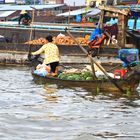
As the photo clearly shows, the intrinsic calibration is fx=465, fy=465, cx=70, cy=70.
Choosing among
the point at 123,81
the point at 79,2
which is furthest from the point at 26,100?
the point at 79,2

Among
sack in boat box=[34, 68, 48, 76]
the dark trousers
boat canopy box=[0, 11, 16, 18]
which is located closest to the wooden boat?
sack in boat box=[34, 68, 48, 76]

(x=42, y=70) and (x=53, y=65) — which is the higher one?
(x=53, y=65)

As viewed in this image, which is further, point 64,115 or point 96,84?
point 96,84

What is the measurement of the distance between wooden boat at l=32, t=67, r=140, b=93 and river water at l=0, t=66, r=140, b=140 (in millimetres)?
221

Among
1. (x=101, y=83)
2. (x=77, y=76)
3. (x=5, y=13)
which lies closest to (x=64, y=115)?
(x=101, y=83)

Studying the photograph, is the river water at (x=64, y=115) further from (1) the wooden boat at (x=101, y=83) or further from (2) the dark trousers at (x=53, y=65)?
(2) the dark trousers at (x=53, y=65)

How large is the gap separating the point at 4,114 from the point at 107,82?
387 centimetres

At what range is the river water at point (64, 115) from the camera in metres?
7.80

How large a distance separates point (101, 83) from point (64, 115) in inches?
128

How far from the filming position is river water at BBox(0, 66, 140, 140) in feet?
25.6

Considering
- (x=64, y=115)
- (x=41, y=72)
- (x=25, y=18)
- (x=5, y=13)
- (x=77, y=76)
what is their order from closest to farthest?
(x=64, y=115)
(x=77, y=76)
(x=41, y=72)
(x=25, y=18)
(x=5, y=13)

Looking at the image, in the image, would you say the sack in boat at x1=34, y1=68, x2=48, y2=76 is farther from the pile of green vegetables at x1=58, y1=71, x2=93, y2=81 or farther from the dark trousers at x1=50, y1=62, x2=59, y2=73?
the pile of green vegetables at x1=58, y1=71, x2=93, y2=81

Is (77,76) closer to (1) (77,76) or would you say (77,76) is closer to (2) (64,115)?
(1) (77,76)

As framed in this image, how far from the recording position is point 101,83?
12.4 m
